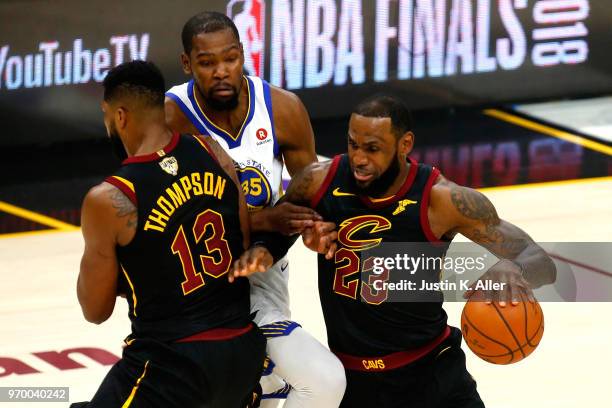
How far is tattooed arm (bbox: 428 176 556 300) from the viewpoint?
5.25m

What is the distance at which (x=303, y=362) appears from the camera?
531 cm

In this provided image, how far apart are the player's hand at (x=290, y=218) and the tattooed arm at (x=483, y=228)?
0.50 m

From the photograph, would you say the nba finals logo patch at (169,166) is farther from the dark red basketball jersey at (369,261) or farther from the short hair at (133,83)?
the dark red basketball jersey at (369,261)

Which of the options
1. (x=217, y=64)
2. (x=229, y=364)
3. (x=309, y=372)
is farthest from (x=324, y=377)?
(x=217, y=64)

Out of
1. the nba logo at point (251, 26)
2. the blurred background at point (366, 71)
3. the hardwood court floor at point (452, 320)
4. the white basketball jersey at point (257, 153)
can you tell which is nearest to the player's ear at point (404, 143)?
the white basketball jersey at point (257, 153)

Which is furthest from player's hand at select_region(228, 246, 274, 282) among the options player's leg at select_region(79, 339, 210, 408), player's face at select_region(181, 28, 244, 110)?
player's face at select_region(181, 28, 244, 110)


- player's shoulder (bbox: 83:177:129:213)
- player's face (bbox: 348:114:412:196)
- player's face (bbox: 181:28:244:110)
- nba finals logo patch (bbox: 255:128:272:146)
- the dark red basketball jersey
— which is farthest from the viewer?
nba finals logo patch (bbox: 255:128:272:146)

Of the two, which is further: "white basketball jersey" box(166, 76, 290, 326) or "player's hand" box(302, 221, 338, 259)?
"white basketball jersey" box(166, 76, 290, 326)

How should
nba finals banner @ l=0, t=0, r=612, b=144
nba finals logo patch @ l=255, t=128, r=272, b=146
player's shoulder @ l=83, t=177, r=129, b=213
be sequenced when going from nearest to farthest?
1. player's shoulder @ l=83, t=177, r=129, b=213
2. nba finals logo patch @ l=255, t=128, r=272, b=146
3. nba finals banner @ l=0, t=0, r=612, b=144

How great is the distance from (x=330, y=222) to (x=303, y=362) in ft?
1.97

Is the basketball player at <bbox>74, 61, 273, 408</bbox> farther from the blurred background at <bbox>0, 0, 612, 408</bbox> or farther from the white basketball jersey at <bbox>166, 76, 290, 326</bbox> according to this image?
the blurred background at <bbox>0, 0, 612, 408</bbox>

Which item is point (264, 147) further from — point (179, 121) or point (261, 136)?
point (179, 121)

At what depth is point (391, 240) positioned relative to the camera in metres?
5.30

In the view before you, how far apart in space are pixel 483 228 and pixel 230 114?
137 cm
